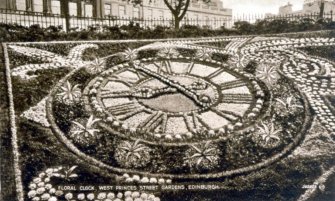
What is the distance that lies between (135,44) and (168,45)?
27.8 inches

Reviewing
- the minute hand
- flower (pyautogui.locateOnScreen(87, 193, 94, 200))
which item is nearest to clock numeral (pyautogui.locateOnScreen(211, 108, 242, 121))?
the minute hand

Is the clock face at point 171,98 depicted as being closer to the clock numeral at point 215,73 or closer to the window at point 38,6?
the clock numeral at point 215,73

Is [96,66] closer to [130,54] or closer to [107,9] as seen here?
[130,54]

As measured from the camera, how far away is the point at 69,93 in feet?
22.5

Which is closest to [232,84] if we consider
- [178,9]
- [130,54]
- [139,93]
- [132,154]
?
[139,93]

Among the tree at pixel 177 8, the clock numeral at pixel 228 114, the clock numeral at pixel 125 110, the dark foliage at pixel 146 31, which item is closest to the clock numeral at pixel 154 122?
the clock numeral at pixel 125 110

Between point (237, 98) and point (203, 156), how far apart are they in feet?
5.03

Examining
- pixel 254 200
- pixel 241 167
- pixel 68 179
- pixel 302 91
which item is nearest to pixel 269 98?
pixel 302 91

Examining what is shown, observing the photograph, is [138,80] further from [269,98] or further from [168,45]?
[269,98]

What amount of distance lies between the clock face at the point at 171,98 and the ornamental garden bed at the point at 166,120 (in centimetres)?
2

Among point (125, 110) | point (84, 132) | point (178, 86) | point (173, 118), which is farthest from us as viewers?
point (178, 86)

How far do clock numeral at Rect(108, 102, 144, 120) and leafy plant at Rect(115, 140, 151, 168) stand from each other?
659 millimetres

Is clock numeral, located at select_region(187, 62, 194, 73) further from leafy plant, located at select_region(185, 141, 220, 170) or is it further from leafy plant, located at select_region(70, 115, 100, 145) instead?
leafy plant, located at select_region(70, 115, 100, 145)

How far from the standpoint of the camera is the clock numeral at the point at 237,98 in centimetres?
684
